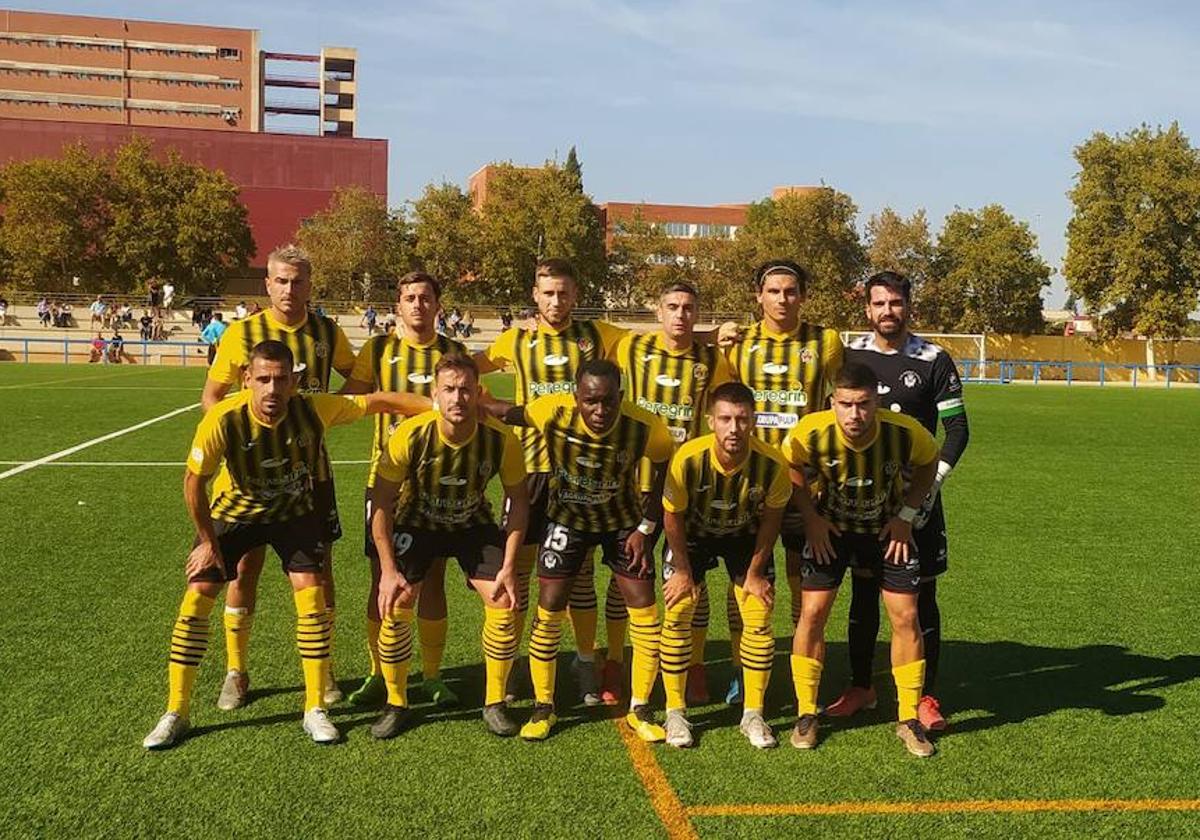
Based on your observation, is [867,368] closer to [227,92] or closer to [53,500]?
[53,500]

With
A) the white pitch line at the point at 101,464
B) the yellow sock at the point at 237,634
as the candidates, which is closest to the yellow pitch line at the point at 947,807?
the yellow sock at the point at 237,634

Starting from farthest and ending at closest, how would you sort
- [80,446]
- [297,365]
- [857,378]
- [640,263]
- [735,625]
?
[640,263] → [80,446] → [735,625] → [297,365] → [857,378]

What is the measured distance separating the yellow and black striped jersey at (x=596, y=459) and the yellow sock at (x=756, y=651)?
666 mm

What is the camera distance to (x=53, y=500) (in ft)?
31.7

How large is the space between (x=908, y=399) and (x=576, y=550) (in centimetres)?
171

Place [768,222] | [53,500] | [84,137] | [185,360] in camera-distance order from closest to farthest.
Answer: [53,500], [185,360], [768,222], [84,137]

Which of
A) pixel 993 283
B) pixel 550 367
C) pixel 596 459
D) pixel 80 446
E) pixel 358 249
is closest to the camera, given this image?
pixel 596 459

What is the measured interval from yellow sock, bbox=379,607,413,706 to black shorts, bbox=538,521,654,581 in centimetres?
64

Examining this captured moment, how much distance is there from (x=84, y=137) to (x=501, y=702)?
77.0m

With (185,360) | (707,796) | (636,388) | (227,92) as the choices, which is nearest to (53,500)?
(636,388)

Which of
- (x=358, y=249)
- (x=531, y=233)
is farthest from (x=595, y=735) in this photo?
(x=358, y=249)

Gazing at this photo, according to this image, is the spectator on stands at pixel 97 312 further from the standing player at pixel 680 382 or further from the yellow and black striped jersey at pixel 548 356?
the standing player at pixel 680 382

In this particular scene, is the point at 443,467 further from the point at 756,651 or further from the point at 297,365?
the point at 756,651

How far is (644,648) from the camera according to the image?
472 cm
